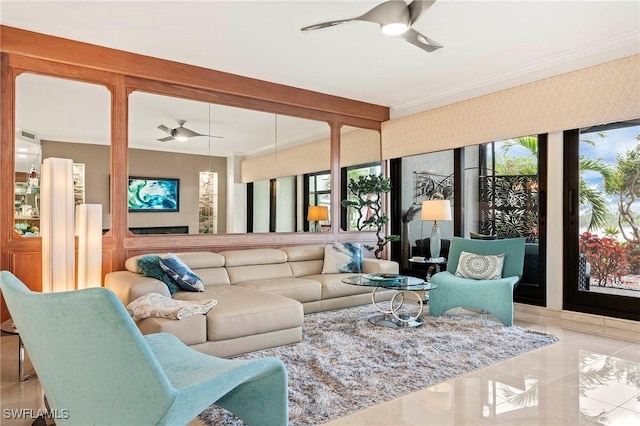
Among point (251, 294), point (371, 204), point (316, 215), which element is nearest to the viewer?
point (251, 294)

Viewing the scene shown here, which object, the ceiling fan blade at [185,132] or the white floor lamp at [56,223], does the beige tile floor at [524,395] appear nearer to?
the white floor lamp at [56,223]

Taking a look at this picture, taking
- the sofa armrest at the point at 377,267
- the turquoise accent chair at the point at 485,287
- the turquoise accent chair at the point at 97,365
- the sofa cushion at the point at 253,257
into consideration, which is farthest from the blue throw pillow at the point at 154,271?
the turquoise accent chair at the point at 485,287

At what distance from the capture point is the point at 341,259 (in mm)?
5027

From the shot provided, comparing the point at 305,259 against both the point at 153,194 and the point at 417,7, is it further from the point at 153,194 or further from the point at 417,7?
the point at 417,7

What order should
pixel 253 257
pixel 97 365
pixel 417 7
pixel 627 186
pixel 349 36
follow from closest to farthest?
pixel 97 365
pixel 417 7
pixel 349 36
pixel 627 186
pixel 253 257

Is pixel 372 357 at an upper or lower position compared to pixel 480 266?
lower

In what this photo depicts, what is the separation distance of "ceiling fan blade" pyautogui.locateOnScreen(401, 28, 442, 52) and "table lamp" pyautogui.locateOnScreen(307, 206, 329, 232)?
2.83 metres

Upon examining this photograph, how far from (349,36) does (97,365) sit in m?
3.44

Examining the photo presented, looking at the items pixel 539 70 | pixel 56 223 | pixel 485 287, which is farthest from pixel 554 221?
pixel 56 223

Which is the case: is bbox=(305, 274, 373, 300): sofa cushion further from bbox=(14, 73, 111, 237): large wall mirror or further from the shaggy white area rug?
bbox=(14, 73, 111, 237): large wall mirror

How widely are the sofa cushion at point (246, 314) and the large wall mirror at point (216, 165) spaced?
4.26 feet

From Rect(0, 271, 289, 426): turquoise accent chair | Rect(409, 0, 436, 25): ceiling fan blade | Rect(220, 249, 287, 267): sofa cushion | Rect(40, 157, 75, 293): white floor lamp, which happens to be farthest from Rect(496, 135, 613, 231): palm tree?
Rect(40, 157, 75, 293): white floor lamp

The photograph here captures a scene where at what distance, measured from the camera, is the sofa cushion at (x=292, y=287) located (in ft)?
13.5

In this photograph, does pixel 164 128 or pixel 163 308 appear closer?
pixel 163 308
